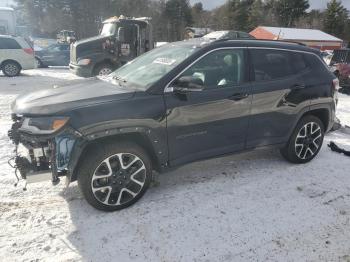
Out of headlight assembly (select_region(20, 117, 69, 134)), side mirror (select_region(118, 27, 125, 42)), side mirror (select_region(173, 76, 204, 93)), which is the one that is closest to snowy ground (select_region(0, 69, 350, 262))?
headlight assembly (select_region(20, 117, 69, 134))

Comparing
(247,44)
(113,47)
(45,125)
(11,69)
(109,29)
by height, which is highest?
(109,29)

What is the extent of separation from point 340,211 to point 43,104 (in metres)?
3.42

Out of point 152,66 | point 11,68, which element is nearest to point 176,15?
point 11,68

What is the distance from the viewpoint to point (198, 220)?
352 centimetres

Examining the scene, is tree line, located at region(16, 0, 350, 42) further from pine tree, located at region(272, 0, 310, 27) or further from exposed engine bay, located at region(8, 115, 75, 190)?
exposed engine bay, located at region(8, 115, 75, 190)

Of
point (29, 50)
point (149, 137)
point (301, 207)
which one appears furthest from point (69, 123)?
point (29, 50)

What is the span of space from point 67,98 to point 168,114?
106cm

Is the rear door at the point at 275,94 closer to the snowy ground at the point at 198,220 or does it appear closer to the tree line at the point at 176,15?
the snowy ground at the point at 198,220

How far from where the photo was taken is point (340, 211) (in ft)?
12.4

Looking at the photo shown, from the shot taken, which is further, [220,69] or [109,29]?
[109,29]

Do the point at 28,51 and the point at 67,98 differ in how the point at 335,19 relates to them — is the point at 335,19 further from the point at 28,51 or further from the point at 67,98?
the point at 67,98

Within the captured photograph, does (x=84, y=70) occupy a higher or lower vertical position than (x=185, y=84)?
lower

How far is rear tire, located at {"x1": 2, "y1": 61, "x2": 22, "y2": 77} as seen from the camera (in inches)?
539

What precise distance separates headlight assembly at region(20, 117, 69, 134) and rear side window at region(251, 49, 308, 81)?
2.43 metres
